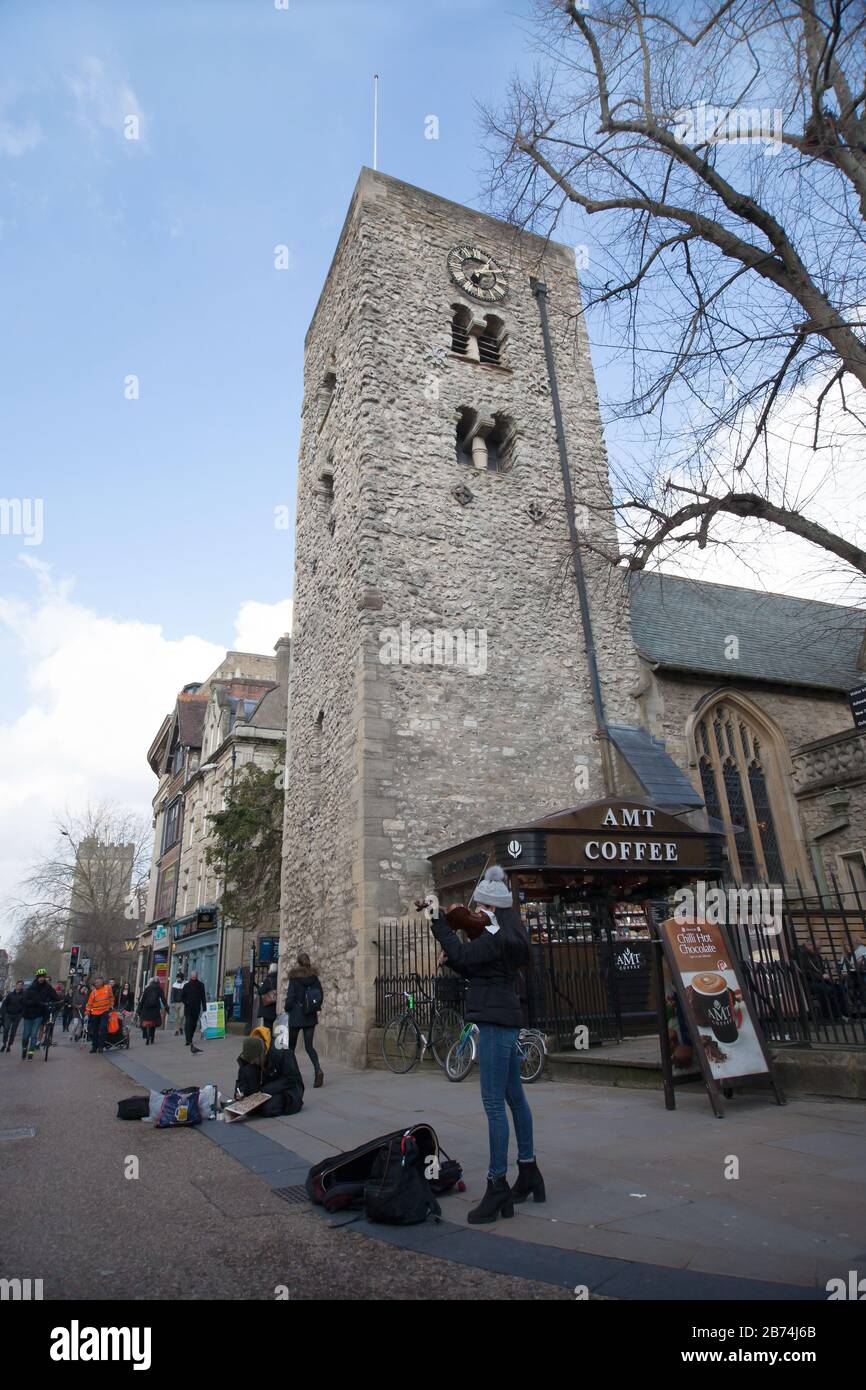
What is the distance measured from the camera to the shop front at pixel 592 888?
10.1 metres

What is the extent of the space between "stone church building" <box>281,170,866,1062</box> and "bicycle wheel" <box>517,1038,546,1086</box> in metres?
3.62

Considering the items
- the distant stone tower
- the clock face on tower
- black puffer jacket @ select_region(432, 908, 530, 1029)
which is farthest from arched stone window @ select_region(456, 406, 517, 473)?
black puffer jacket @ select_region(432, 908, 530, 1029)

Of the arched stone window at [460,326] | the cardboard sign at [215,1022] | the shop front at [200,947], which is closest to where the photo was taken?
the arched stone window at [460,326]

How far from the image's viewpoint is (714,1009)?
6.33 meters

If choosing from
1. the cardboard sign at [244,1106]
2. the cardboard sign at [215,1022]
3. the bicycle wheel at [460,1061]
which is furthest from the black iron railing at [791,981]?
the cardboard sign at [215,1022]

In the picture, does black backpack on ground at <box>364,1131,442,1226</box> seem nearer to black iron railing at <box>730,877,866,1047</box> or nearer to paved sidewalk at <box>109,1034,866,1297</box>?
paved sidewalk at <box>109,1034,866,1297</box>

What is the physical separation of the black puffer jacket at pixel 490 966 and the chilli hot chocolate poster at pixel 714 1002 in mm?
2716

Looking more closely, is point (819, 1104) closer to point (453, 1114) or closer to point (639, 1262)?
point (453, 1114)

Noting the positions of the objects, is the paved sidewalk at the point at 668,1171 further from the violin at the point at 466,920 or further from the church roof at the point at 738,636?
the church roof at the point at 738,636

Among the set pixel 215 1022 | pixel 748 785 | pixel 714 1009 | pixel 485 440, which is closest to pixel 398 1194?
pixel 714 1009

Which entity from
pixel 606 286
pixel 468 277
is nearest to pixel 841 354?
pixel 606 286

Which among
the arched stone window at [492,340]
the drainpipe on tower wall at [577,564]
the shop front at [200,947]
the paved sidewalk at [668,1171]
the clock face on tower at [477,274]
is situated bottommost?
the paved sidewalk at [668,1171]

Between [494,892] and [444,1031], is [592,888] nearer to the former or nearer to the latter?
[444,1031]

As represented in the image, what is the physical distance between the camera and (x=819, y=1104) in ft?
20.2
